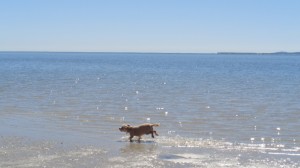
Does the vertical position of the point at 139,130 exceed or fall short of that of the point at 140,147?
it exceeds it

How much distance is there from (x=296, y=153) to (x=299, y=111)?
8.51m

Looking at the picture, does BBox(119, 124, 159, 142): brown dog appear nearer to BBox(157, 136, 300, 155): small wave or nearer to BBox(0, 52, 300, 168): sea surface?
BBox(0, 52, 300, 168): sea surface

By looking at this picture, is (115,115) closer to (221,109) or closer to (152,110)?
(152,110)

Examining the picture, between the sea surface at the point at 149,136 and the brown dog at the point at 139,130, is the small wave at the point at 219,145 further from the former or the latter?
the brown dog at the point at 139,130

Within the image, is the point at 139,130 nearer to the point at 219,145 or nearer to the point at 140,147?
the point at 140,147

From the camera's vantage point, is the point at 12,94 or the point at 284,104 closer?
the point at 284,104

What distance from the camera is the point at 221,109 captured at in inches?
774

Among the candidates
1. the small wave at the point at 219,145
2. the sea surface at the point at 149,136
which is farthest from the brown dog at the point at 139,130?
the small wave at the point at 219,145

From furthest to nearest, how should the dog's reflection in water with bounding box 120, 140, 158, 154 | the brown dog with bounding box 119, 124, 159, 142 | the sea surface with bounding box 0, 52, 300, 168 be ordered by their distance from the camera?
1. the brown dog with bounding box 119, 124, 159, 142
2. the dog's reflection in water with bounding box 120, 140, 158, 154
3. the sea surface with bounding box 0, 52, 300, 168

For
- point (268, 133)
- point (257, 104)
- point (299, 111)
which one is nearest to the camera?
point (268, 133)

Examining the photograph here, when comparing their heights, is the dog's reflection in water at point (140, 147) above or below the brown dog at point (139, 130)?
below

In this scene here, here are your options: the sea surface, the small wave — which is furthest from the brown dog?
the small wave

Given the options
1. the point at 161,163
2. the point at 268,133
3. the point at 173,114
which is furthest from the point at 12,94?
→ the point at 161,163

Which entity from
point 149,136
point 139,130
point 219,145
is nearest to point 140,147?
point 139,130
